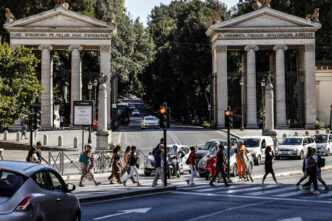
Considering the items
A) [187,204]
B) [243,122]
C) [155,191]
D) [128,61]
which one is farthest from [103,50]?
[187,204]

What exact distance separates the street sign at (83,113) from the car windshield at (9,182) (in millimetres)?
23572

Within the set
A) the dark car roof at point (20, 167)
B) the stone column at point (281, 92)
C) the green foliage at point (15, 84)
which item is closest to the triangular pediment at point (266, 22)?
the stone column at point (281, 92)

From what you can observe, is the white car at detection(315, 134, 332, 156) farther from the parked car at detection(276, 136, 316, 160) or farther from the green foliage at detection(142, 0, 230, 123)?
the green foliage at detection(142, 0, 230, 123)

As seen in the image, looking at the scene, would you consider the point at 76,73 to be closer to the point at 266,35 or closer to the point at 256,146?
the point at 266,35

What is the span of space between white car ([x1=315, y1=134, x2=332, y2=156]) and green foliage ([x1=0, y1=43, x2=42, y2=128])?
Result: 2051 cm

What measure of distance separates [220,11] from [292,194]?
68.9 metres

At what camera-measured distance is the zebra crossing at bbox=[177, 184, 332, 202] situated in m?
20.3

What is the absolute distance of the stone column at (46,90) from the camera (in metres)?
60.5

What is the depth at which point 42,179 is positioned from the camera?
9.44m

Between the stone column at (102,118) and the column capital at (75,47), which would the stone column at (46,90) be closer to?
the column capital at (75,47)

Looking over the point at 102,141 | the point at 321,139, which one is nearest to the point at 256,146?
Answer: the point at 321,139

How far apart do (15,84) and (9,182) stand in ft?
102

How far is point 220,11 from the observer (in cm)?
8706

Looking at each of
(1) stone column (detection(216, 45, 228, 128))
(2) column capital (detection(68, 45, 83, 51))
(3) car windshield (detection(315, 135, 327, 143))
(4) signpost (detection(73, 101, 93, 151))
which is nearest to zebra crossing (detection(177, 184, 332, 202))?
(4) signpost (detection(73, 101, 93, 151))
